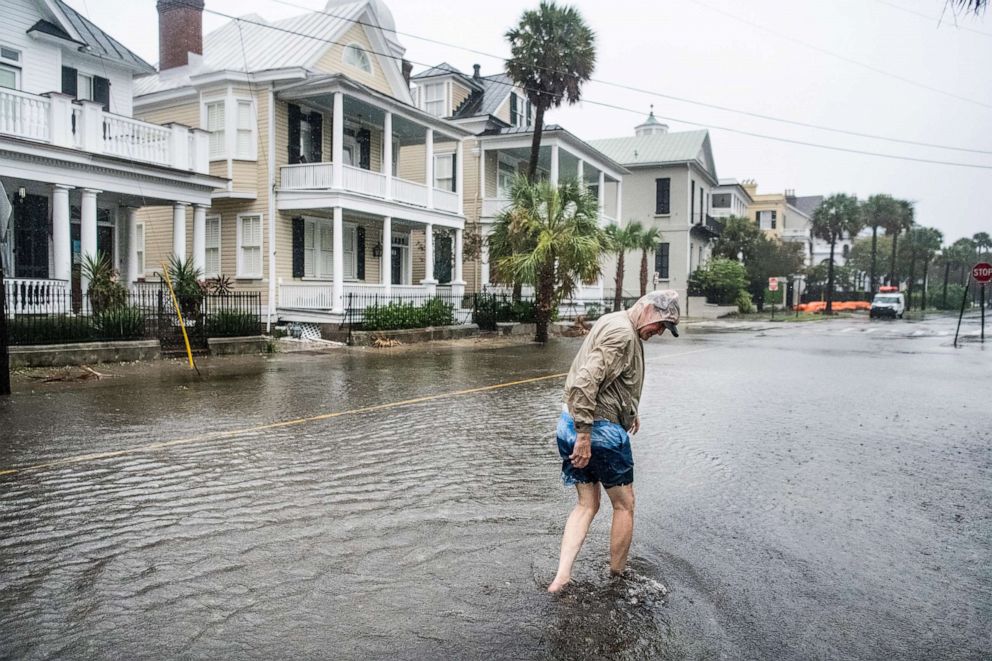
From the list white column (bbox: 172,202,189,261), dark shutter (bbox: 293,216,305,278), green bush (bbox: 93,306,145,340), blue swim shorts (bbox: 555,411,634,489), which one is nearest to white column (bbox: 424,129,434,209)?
dark shutter (bbox: 293,216,305,278)

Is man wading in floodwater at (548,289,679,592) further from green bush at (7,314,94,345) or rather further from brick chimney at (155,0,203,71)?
brick chimney at (155,0,203,71)

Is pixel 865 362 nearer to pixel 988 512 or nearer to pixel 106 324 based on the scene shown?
pixel 988 512

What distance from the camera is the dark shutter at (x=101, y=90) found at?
70.9 ft

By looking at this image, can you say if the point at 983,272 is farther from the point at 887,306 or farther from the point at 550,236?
the point at 887,306

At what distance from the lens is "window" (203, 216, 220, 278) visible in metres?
24.5

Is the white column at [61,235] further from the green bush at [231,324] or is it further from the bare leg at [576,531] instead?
the bare leg at [576,531]

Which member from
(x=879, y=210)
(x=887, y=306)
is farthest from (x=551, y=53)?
(x=879, y=210)

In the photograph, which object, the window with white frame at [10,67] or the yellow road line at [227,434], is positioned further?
the window with white frame at [10,67]

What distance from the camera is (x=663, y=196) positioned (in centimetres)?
4994

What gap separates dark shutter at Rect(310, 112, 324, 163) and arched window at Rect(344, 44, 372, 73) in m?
2.78

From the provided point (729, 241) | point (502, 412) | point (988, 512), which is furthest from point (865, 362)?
point (729, 241)

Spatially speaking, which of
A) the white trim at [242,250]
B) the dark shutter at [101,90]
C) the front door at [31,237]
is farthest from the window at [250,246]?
the front door at [31,237]

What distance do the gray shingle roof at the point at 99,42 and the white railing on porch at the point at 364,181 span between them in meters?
6.26

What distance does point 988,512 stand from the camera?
5914 mm
